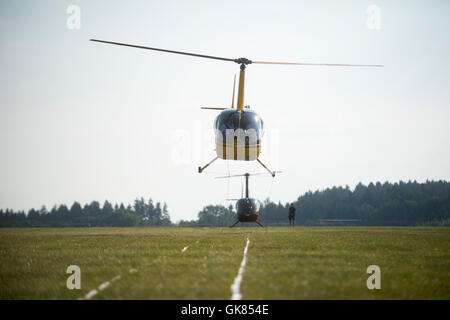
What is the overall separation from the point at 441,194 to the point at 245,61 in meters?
175

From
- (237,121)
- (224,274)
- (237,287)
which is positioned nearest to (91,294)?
(237,287)

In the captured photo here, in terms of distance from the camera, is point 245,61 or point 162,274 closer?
point 162,274

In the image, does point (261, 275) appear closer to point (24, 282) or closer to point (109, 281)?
point (109, 281)

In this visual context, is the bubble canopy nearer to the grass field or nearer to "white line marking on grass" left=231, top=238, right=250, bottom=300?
the grass field

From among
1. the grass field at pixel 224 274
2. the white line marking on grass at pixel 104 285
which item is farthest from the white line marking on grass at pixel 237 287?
the white line marking on grass at pixel 104 285

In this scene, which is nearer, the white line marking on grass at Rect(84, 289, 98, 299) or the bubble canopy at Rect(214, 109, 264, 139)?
the white line marking on grass at Rect(84, 289, 98, 299)

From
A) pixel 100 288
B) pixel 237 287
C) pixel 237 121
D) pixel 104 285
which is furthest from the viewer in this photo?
pixel 237 121

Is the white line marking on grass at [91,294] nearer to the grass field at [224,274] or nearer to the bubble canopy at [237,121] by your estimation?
the grass field at [224,274]

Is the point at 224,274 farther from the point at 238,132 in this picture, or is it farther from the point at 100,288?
the point at 238,132

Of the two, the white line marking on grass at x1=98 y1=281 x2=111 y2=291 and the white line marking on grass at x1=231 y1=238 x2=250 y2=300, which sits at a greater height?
the white line marking on grass at x1=231 y1=238 x2=250 y2=300

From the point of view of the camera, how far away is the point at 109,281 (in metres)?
12.1

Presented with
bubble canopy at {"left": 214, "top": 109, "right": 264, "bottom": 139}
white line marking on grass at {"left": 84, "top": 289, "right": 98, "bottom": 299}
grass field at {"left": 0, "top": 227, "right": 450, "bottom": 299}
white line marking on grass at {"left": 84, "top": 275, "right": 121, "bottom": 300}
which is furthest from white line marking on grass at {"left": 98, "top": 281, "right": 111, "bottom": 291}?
bubble canopy at {"left": 214, "top": 109, "right": 264, "bottom": 139}

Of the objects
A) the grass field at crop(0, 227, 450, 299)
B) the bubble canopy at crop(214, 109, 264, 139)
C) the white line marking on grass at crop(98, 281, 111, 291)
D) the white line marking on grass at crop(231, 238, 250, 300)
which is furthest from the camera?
the bubble canopy at crop(214, 109, 264, 139)
